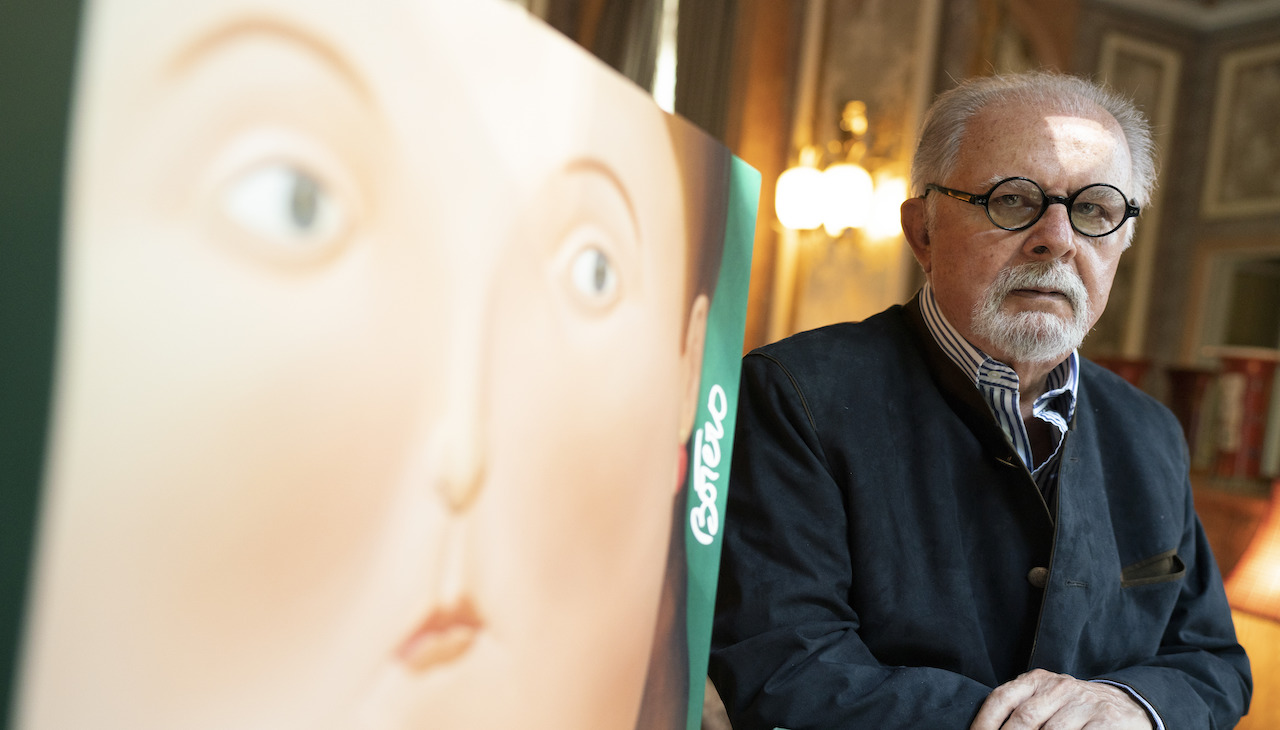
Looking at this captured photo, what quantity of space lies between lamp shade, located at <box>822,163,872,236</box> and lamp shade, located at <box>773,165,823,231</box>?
6 cm

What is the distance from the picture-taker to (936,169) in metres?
1.54

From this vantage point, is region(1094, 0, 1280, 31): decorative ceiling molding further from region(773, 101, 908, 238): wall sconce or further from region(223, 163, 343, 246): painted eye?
region(223, 163, 343, 246): painted eye

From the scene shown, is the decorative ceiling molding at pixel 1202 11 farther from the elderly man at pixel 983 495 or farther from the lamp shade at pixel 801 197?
the elderly man at pixel 983 495

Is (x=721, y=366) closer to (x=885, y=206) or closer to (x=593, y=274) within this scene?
(x=593, y=274)

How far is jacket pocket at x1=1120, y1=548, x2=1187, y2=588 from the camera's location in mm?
Result: 1464

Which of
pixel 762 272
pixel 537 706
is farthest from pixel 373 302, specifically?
pixel 762 272

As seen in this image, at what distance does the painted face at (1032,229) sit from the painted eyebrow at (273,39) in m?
1.19

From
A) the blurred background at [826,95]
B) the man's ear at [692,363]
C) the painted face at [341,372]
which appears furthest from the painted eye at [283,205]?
the blurred background at [826,95]

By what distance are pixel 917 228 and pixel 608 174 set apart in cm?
116

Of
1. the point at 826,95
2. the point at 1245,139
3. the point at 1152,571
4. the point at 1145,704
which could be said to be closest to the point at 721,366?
the point at 1145,704

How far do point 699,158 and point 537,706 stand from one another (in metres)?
0.37

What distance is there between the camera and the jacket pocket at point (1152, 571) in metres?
1.46

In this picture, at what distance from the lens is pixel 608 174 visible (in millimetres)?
575

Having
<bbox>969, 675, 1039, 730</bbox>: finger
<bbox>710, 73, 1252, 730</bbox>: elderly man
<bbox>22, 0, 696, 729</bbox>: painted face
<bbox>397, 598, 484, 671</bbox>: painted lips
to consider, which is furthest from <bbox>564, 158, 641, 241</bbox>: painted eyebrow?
<bbox>969, 675, 1039, 730</bbox>: finger
